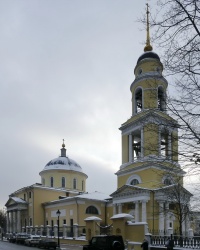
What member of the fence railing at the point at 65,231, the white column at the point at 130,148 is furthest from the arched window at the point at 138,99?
the fence railing at the point at 65,231

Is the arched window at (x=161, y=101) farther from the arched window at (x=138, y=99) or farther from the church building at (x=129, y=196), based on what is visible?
the arched window at (x=138, y=99)

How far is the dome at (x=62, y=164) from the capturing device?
63.4 metres

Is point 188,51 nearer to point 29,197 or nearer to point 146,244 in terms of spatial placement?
point 146,244

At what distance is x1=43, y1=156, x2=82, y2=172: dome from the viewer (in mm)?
63406

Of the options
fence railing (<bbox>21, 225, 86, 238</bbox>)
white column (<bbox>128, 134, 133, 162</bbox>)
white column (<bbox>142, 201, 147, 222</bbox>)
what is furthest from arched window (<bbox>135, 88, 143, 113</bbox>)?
fence railing (<bbox>21, 225, 86, 238</bbox>)

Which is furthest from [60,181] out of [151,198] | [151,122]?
[151,122]

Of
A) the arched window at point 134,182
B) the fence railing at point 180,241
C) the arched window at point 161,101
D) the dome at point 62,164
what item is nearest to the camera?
the arched window at point 161,101

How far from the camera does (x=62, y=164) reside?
63938 millimetres

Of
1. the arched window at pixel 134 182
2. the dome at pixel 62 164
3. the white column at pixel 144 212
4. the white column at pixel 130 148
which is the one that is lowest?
the white column at pixel 144 212

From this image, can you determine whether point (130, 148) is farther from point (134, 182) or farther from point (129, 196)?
point (129, 196)

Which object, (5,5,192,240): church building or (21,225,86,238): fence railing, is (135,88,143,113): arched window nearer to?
(5,5,192,240): church building

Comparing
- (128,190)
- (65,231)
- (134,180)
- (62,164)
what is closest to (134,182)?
(134,180)

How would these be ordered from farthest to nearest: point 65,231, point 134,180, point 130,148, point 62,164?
point 62,164, point 130,148, point 134,180, point 65,231

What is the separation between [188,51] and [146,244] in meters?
14.9
